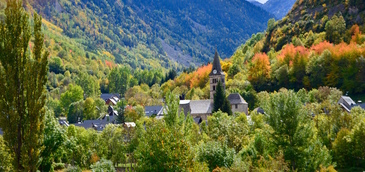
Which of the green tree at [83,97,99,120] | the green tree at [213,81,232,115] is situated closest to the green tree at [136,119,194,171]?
the green tree at [213,81,232,115]

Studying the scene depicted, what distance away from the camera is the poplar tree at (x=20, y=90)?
67.5ft

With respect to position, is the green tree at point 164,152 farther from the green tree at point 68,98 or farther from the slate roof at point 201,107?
the green tree at point 68,98

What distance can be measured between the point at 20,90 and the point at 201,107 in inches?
3515

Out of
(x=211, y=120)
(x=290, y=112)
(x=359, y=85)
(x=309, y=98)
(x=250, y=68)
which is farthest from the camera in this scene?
(x=250, y=68)

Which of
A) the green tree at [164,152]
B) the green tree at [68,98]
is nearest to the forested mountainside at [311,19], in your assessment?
the green tree at [68,98]

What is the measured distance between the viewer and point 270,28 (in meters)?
169

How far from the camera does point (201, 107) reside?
109 metres

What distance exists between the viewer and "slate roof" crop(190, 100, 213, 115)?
108m

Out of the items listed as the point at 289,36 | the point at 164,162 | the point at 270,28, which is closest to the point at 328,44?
the point at 289,36

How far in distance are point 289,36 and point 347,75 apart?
153ft

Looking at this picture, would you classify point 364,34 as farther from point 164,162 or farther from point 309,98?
point 164,162

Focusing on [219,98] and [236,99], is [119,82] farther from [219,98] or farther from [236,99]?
[219,98]

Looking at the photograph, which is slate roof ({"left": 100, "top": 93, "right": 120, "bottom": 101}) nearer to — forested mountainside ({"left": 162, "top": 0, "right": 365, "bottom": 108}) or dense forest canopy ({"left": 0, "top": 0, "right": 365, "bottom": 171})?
dense forest canopy ({"left": 0, "top": 0, "right": 365, "bottom": 171})

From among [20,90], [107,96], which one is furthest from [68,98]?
[20,90]
